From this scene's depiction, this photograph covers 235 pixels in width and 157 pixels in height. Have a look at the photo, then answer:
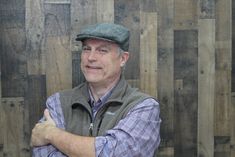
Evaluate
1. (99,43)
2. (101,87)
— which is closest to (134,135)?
(101,87)

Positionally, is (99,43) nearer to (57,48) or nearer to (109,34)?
(109,34)

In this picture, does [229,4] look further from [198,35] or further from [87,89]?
[87,89]

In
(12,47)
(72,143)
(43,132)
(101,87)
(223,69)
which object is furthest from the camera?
(223,69)

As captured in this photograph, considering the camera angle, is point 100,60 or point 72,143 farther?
point 100,60

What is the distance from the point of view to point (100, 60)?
2.22m

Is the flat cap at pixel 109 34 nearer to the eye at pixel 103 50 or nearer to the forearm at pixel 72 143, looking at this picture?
the eye at pixel 103 50

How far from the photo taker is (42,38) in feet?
8.55

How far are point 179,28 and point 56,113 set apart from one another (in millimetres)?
898

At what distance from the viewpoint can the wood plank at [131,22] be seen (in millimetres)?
2629

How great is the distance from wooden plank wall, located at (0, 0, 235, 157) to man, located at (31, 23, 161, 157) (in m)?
0.36

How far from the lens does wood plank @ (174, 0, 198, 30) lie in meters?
2.67

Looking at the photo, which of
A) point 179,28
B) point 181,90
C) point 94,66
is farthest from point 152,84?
point 94,66

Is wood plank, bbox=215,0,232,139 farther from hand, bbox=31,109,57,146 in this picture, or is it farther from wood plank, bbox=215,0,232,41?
hand, bbox=31,109,57,146

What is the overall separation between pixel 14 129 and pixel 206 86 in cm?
113
